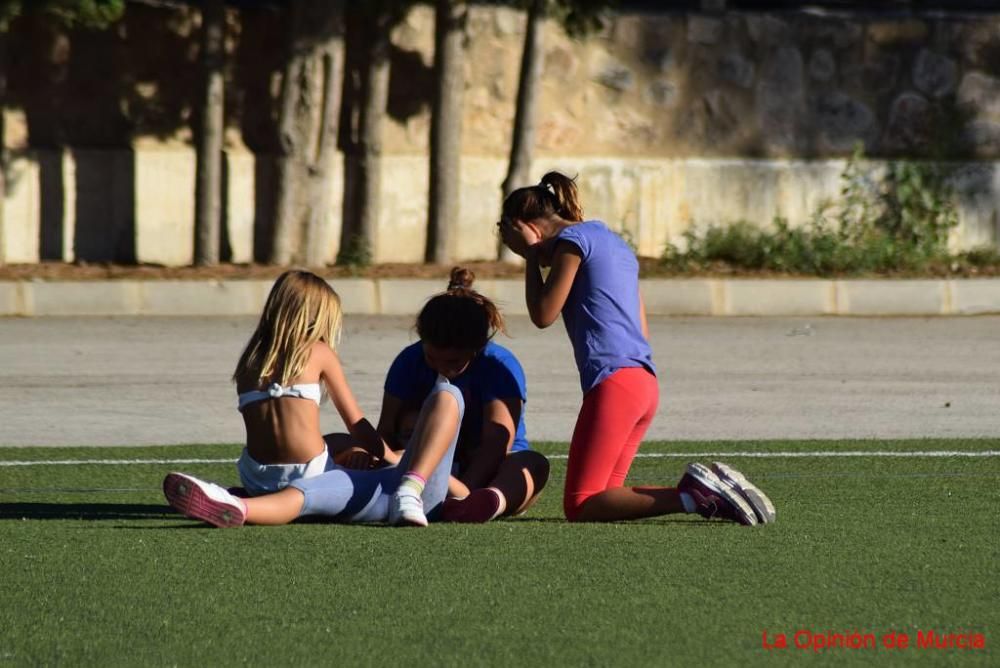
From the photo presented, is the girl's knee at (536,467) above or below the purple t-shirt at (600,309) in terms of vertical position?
below

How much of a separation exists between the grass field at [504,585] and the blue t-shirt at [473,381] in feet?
1.37

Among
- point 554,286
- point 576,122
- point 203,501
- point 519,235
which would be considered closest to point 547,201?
point 519,235

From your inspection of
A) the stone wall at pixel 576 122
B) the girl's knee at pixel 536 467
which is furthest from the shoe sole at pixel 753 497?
the stone wall at pixel 576 122

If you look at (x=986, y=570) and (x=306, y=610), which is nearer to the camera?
(x=306, y=610)

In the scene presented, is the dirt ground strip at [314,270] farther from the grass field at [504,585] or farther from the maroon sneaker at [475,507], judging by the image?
the maroon sneaker at [475,507]

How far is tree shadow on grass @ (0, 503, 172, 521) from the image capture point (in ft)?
19.9

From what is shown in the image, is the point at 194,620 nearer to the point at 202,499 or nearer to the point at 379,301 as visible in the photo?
the point at 202,499

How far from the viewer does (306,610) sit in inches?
177

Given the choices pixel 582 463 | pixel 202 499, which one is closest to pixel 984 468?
pixel 582 463

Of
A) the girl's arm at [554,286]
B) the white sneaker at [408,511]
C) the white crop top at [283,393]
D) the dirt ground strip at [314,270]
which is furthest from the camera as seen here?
the dirt ground strip at [314,270]

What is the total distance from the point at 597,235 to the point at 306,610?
2019 mm

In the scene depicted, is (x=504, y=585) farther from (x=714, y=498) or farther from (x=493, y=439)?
(x=493, y=439)

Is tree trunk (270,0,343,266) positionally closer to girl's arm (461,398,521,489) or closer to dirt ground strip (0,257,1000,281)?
dirt ground strip (0,257,1000,281)

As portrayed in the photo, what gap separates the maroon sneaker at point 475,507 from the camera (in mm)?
→ 5859
